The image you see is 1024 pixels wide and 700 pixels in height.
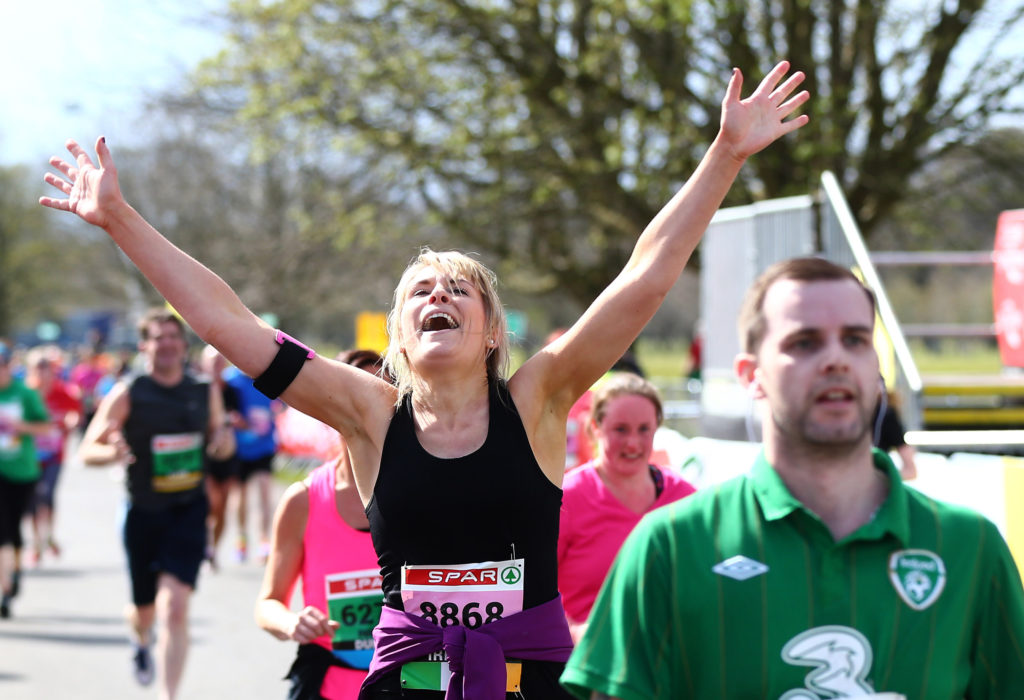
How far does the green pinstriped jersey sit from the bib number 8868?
38.0 inches

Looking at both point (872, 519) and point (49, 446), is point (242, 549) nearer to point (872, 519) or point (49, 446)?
point (49, 446)

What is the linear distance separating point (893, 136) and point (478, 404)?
43.7 feet

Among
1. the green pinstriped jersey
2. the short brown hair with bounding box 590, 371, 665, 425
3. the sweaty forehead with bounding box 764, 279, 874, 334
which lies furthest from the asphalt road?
the sweaty forehead with bounding box 764, 279, 874, 334

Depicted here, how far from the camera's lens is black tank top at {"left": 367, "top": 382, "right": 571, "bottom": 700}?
297cm

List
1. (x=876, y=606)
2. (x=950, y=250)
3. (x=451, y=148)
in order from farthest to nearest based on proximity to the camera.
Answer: (x=950, y=250), (x=451, y=148), (x=876, y=606)

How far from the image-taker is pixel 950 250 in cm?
1884

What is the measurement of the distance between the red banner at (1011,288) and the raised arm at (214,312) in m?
6.57

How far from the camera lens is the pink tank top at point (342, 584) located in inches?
157

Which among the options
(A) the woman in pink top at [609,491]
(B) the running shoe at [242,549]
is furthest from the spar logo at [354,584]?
(B) the running shoe at [242,549]

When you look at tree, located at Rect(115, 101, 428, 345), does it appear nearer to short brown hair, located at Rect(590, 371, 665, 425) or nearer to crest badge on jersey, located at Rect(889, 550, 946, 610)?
short brown hair, located at Rect(590, 371, 665, 425)

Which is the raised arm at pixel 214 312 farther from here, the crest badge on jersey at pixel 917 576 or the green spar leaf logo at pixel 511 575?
the crest badge on jersey at pixel 917 576

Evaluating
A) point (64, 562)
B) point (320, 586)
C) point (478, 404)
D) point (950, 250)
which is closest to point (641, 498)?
point (320, 586)

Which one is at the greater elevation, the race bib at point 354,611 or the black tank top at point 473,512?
the black tank top at point 473,512

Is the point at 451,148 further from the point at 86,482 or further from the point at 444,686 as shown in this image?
the point at 444,686
